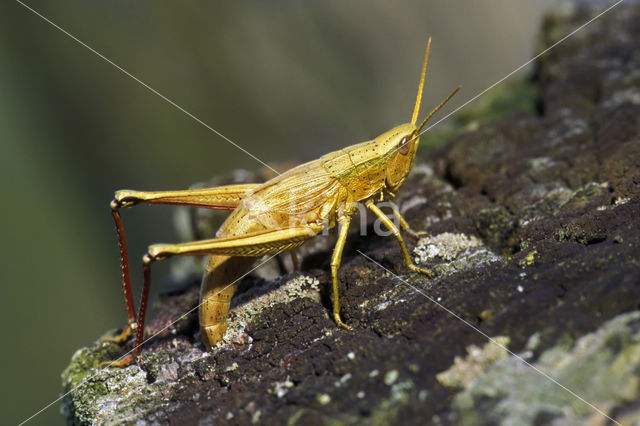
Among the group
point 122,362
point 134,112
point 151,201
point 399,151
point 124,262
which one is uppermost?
→ point 134,112

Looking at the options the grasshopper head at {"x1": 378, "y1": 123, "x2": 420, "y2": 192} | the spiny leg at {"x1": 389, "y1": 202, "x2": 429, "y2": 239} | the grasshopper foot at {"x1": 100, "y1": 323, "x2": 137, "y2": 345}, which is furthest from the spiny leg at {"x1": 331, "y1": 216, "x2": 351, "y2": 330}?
the grasshopper foot at {"x1": 100, "y1": 323, "x2": 137, "y2": 345}

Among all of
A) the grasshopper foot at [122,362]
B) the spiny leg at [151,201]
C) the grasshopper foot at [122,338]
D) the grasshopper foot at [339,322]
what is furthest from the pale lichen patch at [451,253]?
the grasshopper foot at [122,338]

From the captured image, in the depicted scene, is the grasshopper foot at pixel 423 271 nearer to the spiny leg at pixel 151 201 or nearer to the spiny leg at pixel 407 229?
the spiny leg at pixel 407 229

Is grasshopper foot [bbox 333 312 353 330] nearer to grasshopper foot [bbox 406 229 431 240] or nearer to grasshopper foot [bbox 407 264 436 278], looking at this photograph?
grasshopper foot [bbox 407 264 436 278]

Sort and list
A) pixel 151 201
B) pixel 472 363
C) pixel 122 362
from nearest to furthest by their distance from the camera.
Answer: pixel 472 363
pixel 122 362
pixel 151 201

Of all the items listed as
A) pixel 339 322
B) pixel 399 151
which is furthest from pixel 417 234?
pixel 339 322

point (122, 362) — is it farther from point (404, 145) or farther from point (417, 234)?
point (404, 145)
